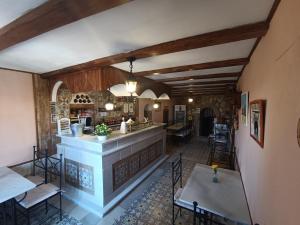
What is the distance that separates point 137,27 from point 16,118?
132 inches

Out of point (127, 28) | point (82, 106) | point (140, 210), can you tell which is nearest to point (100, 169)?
point (140, 210)

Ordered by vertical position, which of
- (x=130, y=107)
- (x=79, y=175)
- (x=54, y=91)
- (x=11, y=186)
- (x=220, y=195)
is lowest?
(x=79, y=175)

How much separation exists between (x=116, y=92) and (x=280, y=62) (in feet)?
12.7

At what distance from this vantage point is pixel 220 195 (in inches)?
80.4

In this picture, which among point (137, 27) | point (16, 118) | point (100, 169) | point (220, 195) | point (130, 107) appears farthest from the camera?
point (130, 107)

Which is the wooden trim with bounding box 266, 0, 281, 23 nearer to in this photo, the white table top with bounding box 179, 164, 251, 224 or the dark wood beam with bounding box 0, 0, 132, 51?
the dark wood beam with bounding box 0, 0, 132, 51

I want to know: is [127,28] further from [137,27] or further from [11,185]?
[11,185]

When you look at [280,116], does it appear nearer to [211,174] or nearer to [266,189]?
[266,189]

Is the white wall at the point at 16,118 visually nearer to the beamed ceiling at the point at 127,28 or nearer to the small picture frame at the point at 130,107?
the beamed ceiling at the point at 127,28

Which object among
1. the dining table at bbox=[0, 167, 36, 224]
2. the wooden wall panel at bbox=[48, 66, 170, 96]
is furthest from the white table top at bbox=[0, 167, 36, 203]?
the wooden wall panel at bbox=[48, 66, 170, 96]

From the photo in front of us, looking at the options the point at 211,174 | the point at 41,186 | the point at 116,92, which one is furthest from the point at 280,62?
the point at 116,92

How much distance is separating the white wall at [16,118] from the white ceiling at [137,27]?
864 millimetres

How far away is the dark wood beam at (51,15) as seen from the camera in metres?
1.06

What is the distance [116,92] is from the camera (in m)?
4.46
